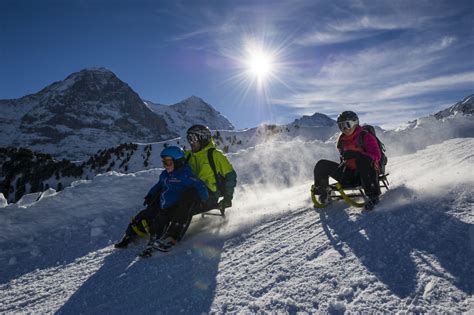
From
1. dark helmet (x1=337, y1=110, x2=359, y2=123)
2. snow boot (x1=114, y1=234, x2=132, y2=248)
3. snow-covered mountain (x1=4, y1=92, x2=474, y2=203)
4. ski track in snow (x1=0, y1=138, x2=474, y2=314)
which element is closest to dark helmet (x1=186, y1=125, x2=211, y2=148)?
ski track in snow (x1=0, y1=138, x2=474, y2=314)

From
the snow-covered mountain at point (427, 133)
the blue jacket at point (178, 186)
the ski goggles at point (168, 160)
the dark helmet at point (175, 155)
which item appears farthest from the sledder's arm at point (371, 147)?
the snow-covered mountain at point (427, 133)

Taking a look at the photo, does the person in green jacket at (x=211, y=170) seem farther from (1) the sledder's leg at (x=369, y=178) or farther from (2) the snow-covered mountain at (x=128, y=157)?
(2) the snow-covered mountain at (x=128, y=157)

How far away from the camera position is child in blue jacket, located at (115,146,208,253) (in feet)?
16.0

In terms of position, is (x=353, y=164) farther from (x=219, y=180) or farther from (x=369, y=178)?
(x=219, y=180)

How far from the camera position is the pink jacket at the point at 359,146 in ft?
18.1

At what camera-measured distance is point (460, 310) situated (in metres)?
2.45

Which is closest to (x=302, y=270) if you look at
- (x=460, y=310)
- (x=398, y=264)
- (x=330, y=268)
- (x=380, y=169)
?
(x=330, y=268)

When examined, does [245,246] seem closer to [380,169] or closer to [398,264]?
[398,264]

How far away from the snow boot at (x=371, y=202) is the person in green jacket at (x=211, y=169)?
96.1 inches

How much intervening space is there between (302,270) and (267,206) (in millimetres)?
3593

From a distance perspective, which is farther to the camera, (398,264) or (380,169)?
(380,169)

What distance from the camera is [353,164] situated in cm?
603

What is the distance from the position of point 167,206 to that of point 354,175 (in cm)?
339

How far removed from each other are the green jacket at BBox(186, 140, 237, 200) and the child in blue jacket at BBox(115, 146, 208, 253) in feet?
2.30
